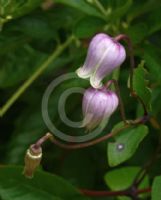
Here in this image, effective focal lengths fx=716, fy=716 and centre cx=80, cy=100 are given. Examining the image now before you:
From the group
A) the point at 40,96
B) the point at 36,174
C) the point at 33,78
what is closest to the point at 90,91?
the point at 36,174

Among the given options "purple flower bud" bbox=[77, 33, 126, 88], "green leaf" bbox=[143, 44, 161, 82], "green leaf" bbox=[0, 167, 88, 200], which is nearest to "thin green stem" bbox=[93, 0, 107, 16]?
"green leaf" bbox=[143, 44, 161, 82]

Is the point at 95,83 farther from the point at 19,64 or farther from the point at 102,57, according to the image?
the point at 19,64

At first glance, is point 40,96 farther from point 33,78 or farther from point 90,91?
point 90,91

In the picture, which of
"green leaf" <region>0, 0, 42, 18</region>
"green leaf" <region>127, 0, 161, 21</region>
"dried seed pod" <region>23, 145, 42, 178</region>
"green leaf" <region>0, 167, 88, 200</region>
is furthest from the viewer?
"green leaf" <region>127, 0, 161, 21</region>

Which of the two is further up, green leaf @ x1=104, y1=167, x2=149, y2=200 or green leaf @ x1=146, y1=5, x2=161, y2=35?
green leaf @ x1=146, y1=5, x2=161, y2=35

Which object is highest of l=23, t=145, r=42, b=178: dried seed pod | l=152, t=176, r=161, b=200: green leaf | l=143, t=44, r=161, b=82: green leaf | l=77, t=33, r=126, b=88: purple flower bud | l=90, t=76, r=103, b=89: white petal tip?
l=77, t=33, r=126, b=88: purple flower bud

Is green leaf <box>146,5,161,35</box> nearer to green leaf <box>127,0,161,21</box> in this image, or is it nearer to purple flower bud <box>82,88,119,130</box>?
green leaf <box>127,0,161,21</box>
